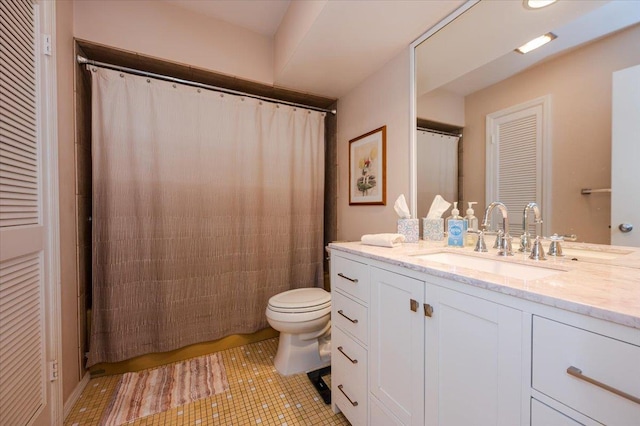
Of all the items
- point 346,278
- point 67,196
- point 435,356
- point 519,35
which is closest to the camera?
point 435,356

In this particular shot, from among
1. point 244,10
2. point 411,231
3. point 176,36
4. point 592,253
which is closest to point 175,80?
point 176,36

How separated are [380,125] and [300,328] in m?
1.54

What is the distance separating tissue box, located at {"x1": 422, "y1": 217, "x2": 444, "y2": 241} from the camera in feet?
4.83

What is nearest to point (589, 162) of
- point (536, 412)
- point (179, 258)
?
point (536, 412)

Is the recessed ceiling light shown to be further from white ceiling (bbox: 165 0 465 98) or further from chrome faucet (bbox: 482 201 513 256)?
chrome faucet (bbox: 482 201 513 256)

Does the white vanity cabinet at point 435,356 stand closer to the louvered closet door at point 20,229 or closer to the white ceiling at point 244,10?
the louvered closet door at point 20,229

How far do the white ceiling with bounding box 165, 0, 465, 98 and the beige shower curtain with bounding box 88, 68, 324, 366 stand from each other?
41 cm

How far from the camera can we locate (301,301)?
5.70 feet

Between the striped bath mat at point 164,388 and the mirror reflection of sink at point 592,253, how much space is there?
1.95 meters

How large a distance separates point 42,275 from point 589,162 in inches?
92.2

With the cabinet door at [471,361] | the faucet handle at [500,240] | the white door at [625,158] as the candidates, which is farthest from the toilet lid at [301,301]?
the white door at [625,158]

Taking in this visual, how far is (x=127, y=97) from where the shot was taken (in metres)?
1.69

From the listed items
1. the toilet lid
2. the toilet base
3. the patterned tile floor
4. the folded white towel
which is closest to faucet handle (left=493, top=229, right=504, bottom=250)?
the folded white towel

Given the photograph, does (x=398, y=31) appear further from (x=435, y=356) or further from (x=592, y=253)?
(x=435, y=356)
